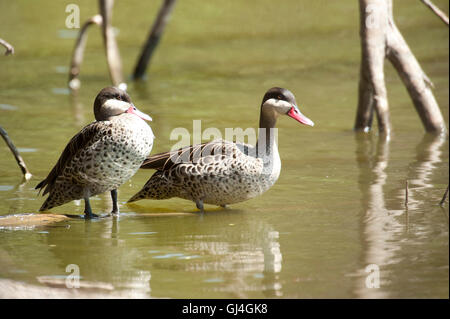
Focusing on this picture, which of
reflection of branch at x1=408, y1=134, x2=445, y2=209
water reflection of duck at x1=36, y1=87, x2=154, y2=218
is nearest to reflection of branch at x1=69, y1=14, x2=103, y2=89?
reflection of branch at x1=408, y1=134, x2=445, y2=209

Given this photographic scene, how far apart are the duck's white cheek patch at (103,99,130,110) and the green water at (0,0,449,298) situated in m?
0.98

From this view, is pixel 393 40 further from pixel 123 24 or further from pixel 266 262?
pixel 123 24

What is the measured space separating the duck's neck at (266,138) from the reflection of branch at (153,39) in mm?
7775

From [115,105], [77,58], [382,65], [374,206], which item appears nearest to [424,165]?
[382,65]

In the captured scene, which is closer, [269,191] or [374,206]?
[374,206]

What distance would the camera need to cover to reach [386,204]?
771 cm

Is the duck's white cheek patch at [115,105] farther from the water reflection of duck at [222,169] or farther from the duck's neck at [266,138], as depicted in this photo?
the duck's neck at [266,138]

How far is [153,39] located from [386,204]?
862 cm

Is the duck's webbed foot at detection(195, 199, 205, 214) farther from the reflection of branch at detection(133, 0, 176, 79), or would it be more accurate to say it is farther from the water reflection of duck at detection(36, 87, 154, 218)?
the reflection of branch at detection(133, 0, 176, 79)

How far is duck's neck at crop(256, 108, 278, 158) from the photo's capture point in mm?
7695

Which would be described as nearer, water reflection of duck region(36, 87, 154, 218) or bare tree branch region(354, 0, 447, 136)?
water reflection of duck region(36, 87, 154, 218)

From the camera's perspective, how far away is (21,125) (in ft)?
38.5

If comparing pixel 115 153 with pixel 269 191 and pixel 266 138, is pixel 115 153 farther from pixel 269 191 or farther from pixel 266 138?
pixel 269 191

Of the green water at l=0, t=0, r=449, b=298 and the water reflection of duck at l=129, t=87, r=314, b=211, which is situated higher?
the water reflection of duck at l=129, t=87, r=314, b=211
